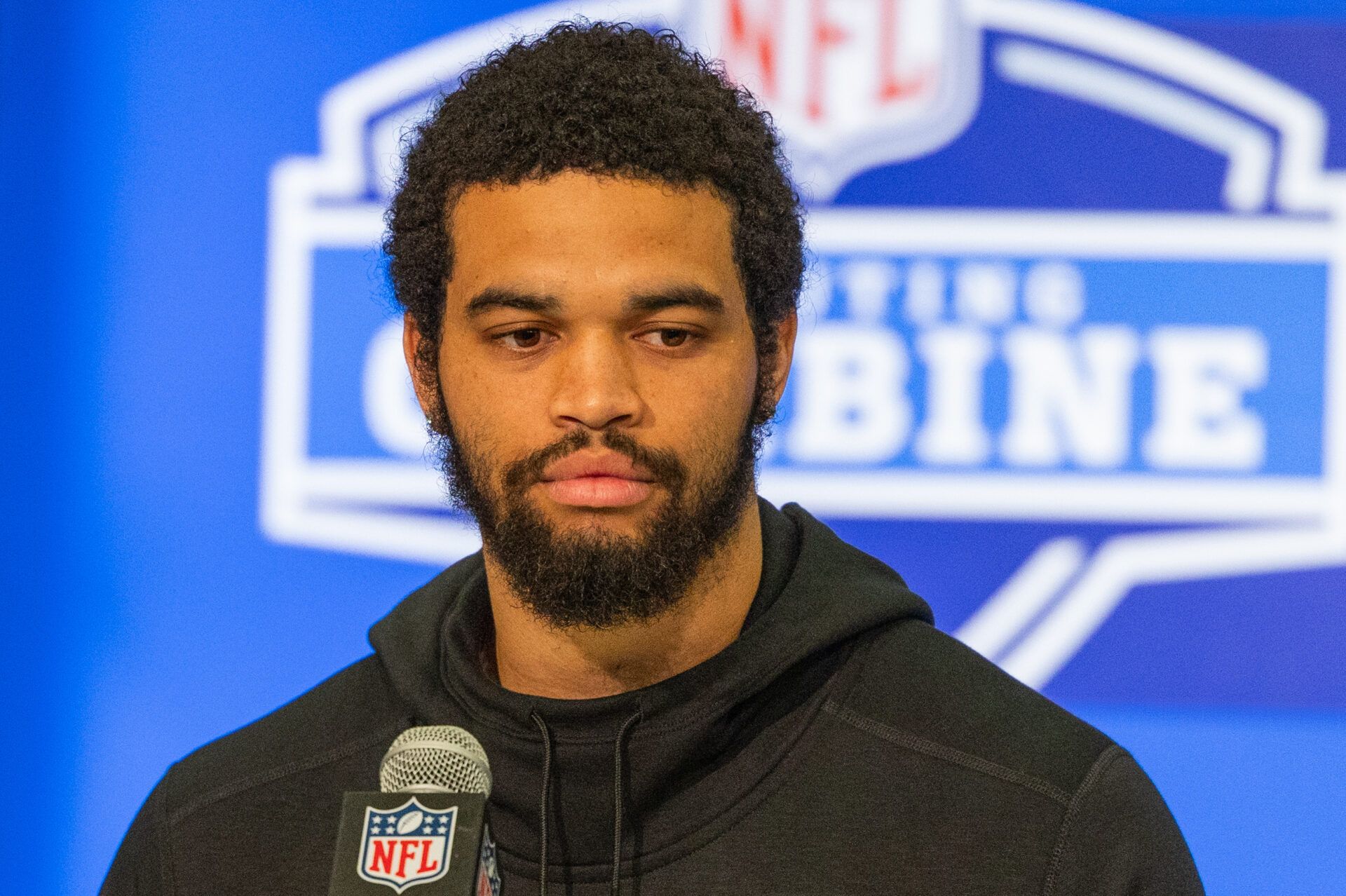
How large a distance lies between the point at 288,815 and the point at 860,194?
1.55 meters

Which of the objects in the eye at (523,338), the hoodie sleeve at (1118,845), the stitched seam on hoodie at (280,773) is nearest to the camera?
the hoodie sleeve at (1118,845)

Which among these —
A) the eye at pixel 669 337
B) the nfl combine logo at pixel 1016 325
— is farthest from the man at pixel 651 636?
the nfl combine logo at pixel 1016 325

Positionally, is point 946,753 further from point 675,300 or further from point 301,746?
point 301,746

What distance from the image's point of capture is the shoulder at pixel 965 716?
138 centimetres

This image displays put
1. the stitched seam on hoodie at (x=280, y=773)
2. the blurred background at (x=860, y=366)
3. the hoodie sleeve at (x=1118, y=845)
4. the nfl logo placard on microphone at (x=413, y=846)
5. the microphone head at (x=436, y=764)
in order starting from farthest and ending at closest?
the blurred background at (x=860, y=366) → the stitched seam on hoodie at (x=280, y=773) → the hoodie sleeve at (x=1118, y=845) → the microphone head at (x=436, y=764) → the nfl logo placard on microphone at (x=413, y=846)

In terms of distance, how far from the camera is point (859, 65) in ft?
8.73

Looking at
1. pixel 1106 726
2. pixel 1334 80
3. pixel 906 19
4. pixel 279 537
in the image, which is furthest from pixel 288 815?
pixel 1334 80

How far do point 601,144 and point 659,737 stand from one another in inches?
21.3

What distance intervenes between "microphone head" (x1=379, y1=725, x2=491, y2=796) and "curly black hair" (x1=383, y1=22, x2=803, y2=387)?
566mm

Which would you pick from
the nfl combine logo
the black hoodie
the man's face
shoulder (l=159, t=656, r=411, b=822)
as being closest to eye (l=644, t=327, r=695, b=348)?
the man's face

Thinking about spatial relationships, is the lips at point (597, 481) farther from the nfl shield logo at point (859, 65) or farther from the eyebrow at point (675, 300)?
the nfl shield logo at point (859, 65)

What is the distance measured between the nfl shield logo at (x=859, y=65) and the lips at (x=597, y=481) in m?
1.37

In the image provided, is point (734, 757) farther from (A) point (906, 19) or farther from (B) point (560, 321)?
(A) point (906, 19)

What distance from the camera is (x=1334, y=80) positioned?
2592 mm
